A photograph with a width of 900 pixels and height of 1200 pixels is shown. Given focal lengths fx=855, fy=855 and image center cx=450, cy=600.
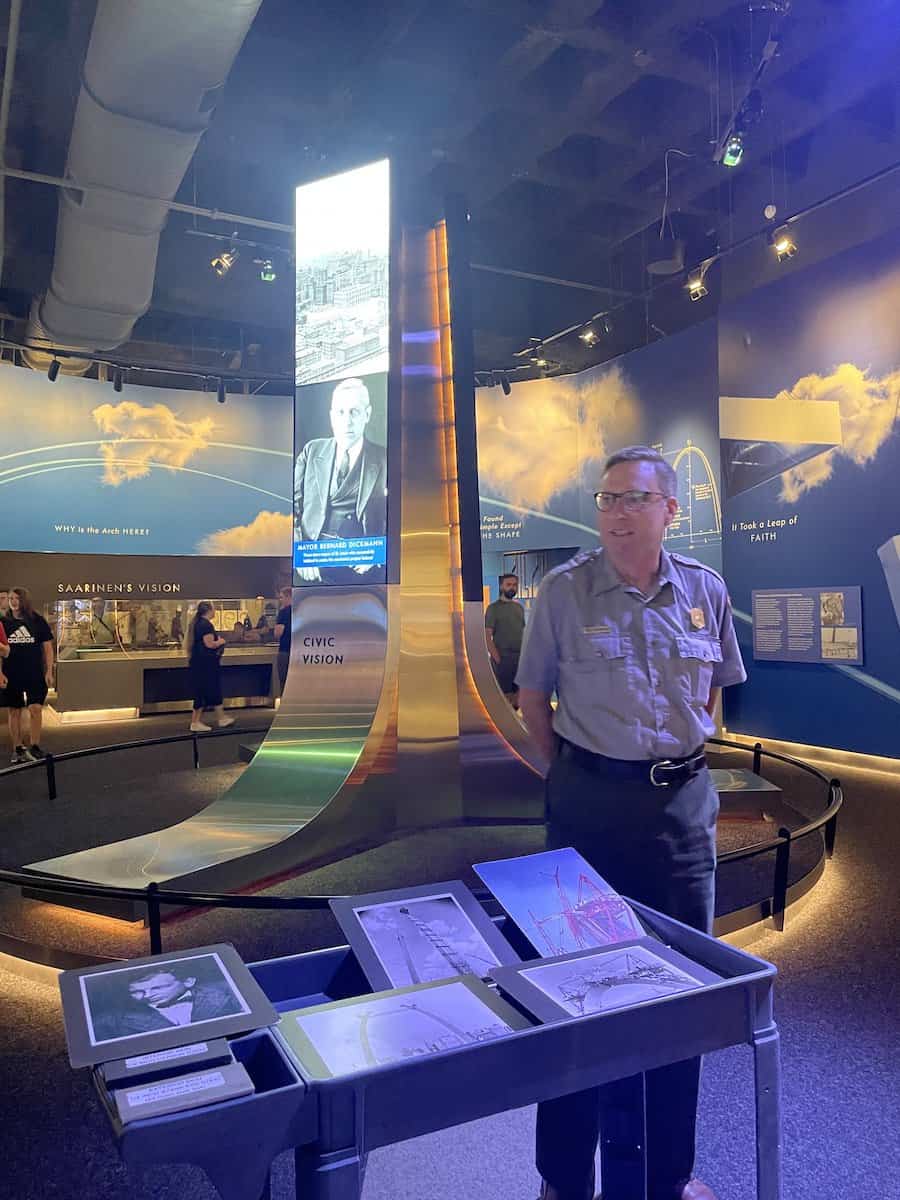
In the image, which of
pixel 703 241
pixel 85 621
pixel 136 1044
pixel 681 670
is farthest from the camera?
pixel 85 621

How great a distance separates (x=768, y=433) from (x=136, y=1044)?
9.53 m

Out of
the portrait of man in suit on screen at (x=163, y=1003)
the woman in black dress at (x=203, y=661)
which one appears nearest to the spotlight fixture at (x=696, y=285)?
the woman in black dress at (x=203, y=661)

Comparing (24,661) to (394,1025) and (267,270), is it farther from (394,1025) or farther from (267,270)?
(394,1025)

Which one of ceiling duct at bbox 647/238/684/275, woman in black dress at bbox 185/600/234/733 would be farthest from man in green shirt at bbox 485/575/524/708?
ceiling duct at bbox 647/238/684/275

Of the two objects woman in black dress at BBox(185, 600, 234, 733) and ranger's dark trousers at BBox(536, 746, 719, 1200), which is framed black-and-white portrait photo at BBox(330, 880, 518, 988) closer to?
ranger's dark trousers at BBox(536, 746, 719, 1200)

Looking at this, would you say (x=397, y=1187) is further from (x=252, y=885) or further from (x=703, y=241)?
Result: (x=703, y=241)

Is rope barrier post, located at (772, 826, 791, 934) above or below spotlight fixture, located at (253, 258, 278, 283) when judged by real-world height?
below

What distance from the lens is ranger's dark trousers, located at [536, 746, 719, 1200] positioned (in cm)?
→ 193

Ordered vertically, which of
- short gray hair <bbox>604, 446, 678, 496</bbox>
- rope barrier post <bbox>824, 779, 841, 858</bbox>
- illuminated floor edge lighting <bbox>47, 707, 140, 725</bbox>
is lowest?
illuminated floor edge lighting <bbox>47, 707, 140, 725</bbox>

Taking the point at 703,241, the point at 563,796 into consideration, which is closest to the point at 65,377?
the point at 703,241

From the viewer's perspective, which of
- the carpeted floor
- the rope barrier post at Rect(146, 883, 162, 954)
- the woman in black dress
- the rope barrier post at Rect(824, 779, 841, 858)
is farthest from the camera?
the woman in black dress

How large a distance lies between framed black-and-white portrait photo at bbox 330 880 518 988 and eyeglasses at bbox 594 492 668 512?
99cm

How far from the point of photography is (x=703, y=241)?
10.6m

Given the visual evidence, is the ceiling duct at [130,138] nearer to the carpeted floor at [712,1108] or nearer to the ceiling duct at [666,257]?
the carpeted floor at [712,1108]
